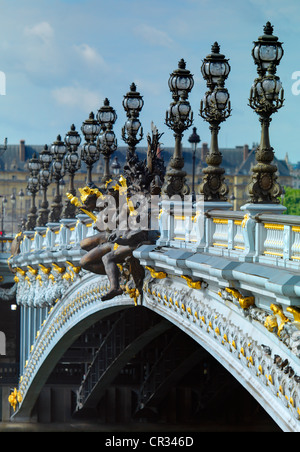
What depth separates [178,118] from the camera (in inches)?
1238

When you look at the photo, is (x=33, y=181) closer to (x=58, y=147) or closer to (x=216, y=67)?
(x=58, y=147)

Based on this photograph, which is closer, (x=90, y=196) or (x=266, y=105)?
(x=266, y=105)

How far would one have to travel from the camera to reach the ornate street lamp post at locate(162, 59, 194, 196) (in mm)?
31391

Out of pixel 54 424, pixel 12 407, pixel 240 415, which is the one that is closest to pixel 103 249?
pixel 240 415

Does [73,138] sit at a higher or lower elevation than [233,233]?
higher

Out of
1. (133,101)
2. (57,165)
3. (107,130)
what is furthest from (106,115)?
(57,165)

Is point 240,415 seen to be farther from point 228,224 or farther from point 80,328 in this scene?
point 228,224

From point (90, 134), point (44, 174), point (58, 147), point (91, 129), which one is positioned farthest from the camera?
point (44, 174)

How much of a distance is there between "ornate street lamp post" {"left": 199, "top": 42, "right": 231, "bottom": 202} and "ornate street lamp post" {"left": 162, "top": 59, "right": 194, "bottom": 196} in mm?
2700

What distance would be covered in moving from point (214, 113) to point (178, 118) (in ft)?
11.1

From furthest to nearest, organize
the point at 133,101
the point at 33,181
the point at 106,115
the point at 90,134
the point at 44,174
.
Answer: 1. the point at 33,181
2. the point at 44,174
3. the point at 90,134
4. the point at 106,115
5. the point at 133,101

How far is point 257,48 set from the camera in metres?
24.3

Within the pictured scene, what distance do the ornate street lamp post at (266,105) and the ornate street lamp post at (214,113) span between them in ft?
12.0

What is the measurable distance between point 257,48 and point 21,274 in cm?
3891
